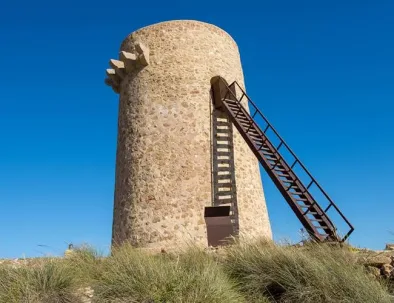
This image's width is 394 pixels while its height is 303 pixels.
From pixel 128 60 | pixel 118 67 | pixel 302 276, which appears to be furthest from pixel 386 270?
pixel 118 67

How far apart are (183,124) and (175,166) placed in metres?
1.39

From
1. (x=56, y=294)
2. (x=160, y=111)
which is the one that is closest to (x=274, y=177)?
(x=160, y=111)

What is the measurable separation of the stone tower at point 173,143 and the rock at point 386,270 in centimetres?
529

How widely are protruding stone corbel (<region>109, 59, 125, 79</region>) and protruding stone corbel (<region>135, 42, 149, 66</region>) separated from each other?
93 cm

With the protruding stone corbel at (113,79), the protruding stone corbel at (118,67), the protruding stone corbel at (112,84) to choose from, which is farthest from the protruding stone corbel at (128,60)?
the protruding stone corbel at (112,84)

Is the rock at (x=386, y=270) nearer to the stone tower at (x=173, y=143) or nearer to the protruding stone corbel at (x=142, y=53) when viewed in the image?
the stone tower at (x=173, y=143)

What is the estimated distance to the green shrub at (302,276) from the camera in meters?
5.89

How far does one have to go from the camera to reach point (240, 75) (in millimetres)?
14320

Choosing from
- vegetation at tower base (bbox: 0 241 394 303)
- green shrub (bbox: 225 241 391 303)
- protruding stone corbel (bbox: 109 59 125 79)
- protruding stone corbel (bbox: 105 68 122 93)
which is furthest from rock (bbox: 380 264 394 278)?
protruding stone corbel (bbox: 105 68 122 93)

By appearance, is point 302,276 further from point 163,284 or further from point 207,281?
point 163,284

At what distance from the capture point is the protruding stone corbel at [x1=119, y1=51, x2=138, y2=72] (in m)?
12.9

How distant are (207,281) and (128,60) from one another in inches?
357

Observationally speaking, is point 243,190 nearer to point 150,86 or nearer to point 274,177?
point 274,177

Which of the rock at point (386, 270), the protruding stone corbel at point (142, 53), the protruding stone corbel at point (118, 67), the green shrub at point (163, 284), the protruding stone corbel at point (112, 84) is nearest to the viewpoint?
the green shrub at point (163, 284)
